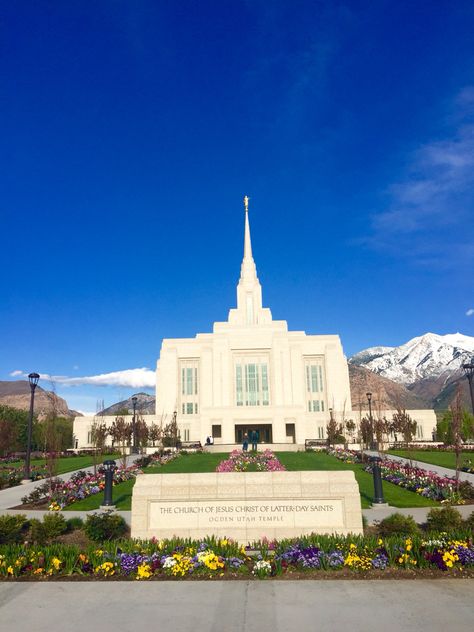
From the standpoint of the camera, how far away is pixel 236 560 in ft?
25.3

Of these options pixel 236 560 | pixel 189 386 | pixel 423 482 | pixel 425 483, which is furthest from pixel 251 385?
pixel 236 560

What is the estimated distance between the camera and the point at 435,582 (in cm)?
709

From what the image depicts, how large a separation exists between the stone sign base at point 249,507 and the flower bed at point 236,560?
0.92 m

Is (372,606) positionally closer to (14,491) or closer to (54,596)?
(54,596)

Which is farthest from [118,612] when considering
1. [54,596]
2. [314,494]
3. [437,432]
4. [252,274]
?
Answer: [252,274]

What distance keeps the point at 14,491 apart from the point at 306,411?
44688 millimetres

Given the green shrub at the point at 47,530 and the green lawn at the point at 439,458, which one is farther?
the green lawn at the point at 439,458

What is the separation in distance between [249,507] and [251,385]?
50.0 metres

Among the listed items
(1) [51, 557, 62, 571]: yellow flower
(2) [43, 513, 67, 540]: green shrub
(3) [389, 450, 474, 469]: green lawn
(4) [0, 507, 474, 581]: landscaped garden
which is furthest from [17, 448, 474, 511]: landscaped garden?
(1) [51, 557, 62, 571]: yellow flower

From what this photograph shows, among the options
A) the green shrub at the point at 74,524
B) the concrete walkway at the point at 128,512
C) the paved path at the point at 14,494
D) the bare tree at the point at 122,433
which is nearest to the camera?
the green shrub at the point at 74,524

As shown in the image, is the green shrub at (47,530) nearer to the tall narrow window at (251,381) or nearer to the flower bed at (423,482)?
the flower bed at (423,482)

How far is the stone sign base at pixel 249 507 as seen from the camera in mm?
9197

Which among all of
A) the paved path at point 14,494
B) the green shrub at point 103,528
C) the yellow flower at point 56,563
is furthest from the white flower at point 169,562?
the paved path at point 14,494

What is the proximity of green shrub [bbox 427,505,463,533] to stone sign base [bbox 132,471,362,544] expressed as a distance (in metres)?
1.85
